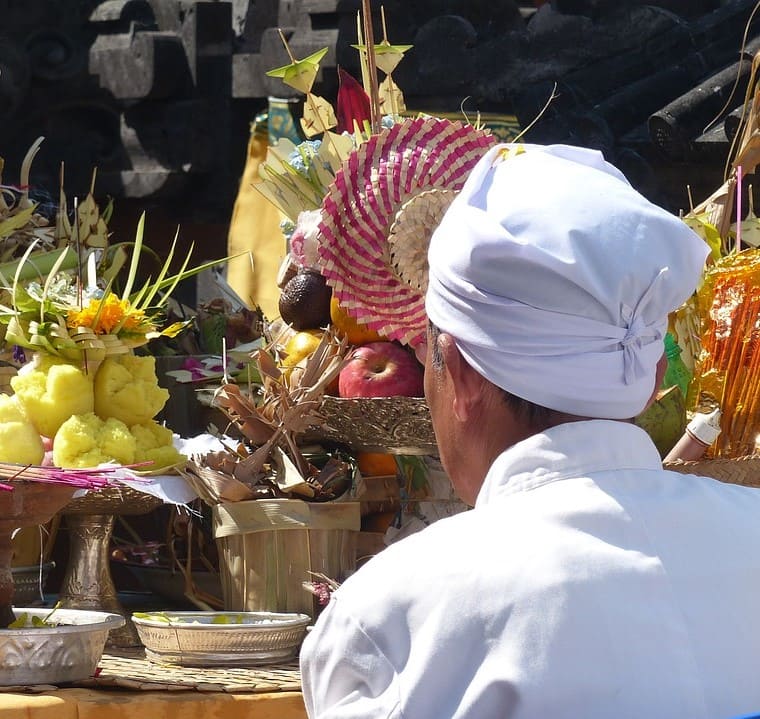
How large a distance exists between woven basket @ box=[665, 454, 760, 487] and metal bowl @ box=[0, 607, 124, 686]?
2.67ft

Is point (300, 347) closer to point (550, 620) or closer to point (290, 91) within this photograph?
point (550, 620)

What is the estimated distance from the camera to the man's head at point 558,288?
0.88 metres

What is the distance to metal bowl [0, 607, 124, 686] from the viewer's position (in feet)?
4.93

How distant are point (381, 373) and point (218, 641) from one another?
1.48ft

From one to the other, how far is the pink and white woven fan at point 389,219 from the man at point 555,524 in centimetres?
91

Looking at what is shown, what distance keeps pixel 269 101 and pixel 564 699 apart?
14.5ft

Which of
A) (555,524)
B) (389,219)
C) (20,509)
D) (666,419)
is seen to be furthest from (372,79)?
(555,524)

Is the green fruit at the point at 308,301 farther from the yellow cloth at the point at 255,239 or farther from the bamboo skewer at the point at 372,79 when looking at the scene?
the yellow cloth at the point at 255,239

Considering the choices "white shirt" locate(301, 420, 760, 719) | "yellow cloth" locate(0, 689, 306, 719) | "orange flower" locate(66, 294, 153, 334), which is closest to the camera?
"white shirt" locate(301, 420, 760, 719)

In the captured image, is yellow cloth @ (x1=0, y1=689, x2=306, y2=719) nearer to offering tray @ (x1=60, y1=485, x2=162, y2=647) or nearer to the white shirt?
offering tray @ (x1=60, y1=485, x2=162, y2=647)

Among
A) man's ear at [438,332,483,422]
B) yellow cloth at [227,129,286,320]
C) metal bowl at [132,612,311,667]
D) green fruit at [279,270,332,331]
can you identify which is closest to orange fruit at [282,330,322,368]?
green fruit at [279,270,332,331]

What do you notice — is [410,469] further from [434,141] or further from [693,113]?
[693,113]

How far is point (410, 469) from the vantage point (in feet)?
6.45

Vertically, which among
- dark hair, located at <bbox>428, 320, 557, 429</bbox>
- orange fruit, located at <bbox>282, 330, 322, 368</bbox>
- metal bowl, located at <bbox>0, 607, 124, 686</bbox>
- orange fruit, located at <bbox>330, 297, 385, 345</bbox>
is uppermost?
dark hair, located at <bbox>428, 320, 557, 429</bbox>
